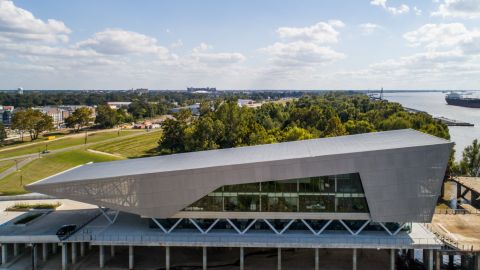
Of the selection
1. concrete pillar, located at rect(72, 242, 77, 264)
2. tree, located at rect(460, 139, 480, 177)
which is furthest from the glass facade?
tree, located at rect(460, 139, 480, 177)

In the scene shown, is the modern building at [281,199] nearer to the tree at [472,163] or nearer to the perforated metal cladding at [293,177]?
the perforated metal cladding at [293,177]

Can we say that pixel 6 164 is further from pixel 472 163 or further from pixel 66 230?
pixel 472 163

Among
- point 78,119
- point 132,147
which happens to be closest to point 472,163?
point 132,147

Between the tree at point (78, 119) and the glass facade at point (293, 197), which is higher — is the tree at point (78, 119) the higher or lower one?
the higher one

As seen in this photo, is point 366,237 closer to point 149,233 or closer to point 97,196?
point 149,233

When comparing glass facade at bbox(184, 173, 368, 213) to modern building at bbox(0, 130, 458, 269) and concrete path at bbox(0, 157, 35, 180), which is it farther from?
concrete path at bbox(0, 157, 35, 180)


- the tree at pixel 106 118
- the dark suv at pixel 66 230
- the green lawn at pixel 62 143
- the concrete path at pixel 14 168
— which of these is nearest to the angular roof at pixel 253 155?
the dark suv at pixel 66 230
